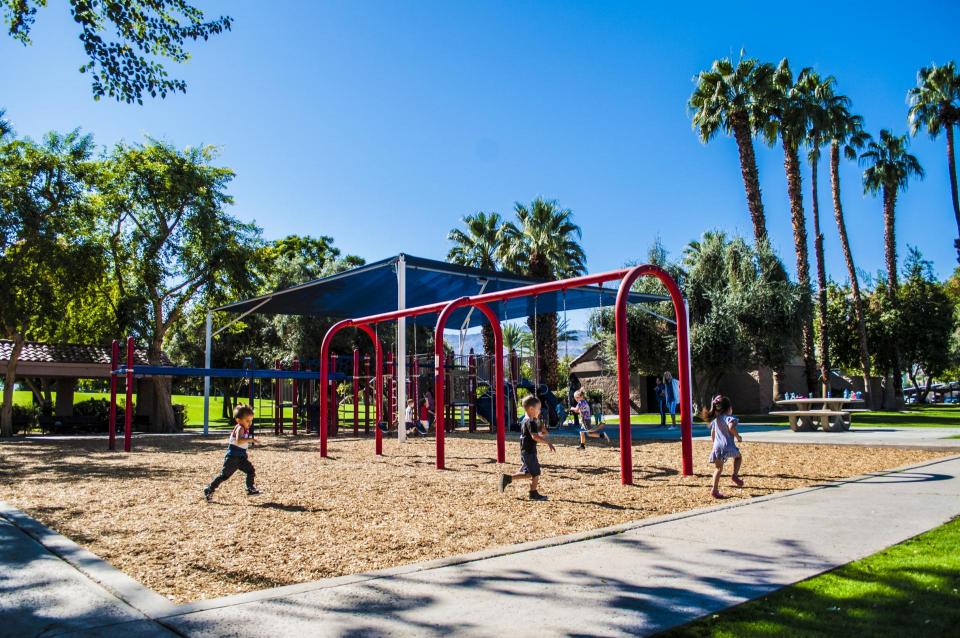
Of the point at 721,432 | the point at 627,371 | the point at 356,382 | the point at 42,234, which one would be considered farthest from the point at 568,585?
the point at 42,234

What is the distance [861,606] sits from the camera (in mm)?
3686

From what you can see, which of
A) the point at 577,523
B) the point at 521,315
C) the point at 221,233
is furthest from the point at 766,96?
the point at 577,523

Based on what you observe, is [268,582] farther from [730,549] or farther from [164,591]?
[730,549]

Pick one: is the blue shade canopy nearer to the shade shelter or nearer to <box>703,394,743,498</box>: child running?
the shade shelter

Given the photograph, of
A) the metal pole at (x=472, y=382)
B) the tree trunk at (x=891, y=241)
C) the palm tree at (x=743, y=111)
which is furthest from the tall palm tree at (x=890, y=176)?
the metal pole at (x=472, y=382)

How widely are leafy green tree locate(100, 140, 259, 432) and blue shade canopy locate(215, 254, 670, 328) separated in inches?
165

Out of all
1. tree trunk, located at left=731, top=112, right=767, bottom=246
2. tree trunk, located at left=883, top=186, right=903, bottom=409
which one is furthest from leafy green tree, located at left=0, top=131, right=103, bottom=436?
tree trunk, located at left=883, top=186, right=903, bottom=409

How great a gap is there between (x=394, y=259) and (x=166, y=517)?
30.8 feet

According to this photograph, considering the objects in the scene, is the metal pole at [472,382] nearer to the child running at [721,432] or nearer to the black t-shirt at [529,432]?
the black t-shirt at [529,432]

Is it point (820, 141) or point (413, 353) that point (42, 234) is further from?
point (820, 141)

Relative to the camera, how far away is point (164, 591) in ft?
14.4

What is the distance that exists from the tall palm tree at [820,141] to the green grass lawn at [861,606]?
2710 centimetres

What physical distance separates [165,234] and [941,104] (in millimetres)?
35071

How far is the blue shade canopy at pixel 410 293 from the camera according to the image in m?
16.8
